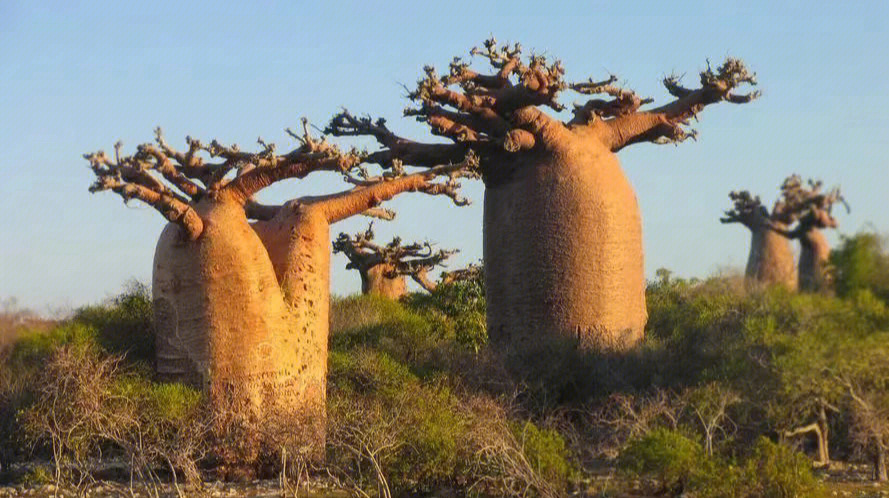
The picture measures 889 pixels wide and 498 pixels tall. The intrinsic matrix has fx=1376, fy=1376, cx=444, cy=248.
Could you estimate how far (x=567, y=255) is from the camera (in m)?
16.2

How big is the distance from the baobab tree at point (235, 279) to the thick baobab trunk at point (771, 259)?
4240mm

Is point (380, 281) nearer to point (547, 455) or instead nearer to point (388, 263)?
→ point (388, 263)

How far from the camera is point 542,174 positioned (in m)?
16.4

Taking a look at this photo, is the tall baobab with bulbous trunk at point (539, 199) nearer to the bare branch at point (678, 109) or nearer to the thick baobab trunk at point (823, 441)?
the bare branch at point (678, 109)

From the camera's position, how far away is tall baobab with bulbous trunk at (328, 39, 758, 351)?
16.0m

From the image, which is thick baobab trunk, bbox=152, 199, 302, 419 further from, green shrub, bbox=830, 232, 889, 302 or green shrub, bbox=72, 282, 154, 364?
green shrub, bbox=830, 232, 889, 302

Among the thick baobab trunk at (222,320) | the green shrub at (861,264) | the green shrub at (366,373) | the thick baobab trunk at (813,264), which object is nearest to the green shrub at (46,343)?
the thick baobab trunk at (222,320)

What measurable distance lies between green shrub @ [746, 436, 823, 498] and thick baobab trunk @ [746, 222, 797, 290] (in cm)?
133

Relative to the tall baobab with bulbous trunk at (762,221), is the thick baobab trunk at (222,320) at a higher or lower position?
lower

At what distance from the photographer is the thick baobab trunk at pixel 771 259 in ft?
35.7

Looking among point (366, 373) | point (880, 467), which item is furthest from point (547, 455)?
point (366, 373)

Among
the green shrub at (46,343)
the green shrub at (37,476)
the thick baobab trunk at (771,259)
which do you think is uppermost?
the thick baobab trunk at (771,259)

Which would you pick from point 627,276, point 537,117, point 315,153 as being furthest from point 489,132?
point 315,153

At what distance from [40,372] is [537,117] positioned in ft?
21.7
